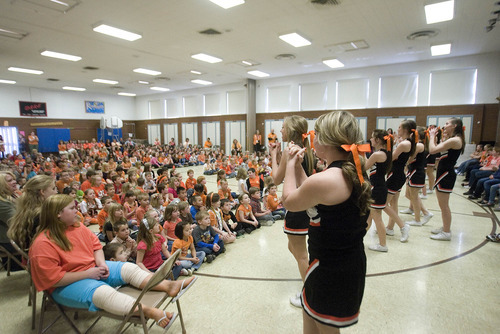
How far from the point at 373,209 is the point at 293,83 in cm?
1256

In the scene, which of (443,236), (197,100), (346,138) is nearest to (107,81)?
(197,100)

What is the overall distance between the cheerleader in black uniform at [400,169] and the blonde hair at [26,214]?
171 inches

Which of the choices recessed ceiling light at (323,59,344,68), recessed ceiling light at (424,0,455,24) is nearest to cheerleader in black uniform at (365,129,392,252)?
recessed ceiling light at (424,0,455,24)

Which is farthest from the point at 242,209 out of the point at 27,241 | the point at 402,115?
the point at 402,115

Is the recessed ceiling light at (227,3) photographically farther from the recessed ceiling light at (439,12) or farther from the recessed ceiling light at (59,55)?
the recessed ceiling light at (59,55)

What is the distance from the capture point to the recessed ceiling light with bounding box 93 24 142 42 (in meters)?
7.03

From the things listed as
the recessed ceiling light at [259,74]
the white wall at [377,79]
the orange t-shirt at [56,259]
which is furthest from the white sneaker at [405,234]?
the recessed ceiling light at [259,74]

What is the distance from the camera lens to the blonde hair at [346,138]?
120 cm

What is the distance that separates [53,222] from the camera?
2000 mm

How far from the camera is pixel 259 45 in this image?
8.88 metres

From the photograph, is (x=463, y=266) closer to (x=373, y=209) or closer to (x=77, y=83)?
(x=373, y=209)

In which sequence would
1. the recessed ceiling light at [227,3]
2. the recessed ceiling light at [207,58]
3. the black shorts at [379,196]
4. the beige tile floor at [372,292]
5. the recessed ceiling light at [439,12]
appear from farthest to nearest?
the recessed ceiling light at [207,58], the recessed ceiling light at [439,12], the recessed ceiling light at [227,3], the black shorts at [379,196], the beige tile floor at [372,292]

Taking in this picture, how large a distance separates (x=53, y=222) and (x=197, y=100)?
1824cm

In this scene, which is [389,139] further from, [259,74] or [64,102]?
[64,102]
